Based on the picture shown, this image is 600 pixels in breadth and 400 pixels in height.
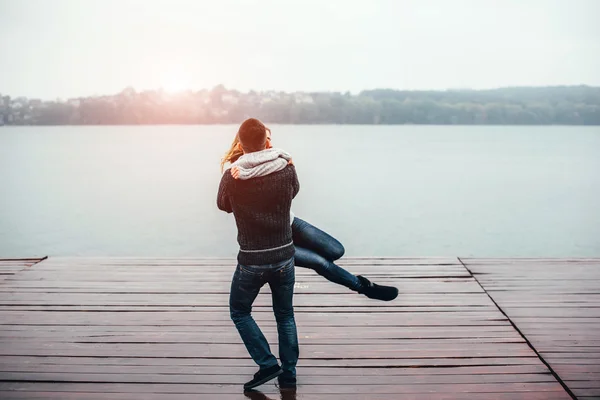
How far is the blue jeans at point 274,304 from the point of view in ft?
7.57

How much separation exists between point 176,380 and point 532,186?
84.3 ft

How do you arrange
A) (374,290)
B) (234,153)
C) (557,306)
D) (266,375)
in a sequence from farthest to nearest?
(557,306), (374,290), (266,375), (234,153)

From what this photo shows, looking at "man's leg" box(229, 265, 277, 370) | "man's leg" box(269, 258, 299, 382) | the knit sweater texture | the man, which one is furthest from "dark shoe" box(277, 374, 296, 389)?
the knit sweater texture

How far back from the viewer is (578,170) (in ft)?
106

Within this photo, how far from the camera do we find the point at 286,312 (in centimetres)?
242

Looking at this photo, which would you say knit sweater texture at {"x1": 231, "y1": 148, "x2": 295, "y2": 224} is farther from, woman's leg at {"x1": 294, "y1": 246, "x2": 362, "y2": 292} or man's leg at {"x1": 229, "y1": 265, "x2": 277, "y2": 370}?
woman's leg at {"x1": 294, "y1": 246, "x2": 362, "y2": 292}

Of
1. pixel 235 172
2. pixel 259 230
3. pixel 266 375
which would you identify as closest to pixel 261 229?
pixel 259 230

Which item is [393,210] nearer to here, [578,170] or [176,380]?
[176,380]

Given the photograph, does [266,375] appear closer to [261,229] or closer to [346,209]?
[261,229]

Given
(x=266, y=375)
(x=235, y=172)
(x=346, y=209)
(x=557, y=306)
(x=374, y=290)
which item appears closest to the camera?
(x=235, y=172)

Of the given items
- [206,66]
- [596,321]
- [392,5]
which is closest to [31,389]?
[596,321]

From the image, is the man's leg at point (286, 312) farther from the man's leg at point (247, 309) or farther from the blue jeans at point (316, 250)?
the blue jeans at point (316, 250)

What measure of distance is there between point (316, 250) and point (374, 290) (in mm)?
472

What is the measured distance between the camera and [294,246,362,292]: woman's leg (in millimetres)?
2922
